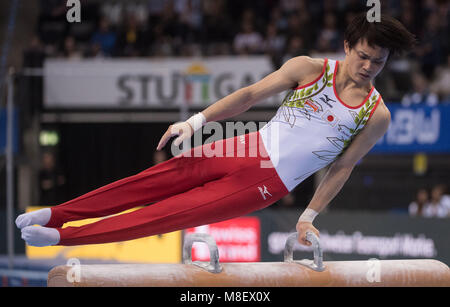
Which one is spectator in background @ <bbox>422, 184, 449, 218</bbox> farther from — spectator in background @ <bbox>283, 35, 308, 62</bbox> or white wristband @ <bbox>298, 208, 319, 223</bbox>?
white wristband @ <bbox>298, 208, 319, 223</bbox>

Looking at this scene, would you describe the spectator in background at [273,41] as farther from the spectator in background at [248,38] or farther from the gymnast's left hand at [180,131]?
the gymnast's left hand at [180,131]

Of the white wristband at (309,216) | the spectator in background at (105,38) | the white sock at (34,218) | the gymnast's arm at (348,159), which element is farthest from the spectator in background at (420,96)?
the white sock at (34,218)

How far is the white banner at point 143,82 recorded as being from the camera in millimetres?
9633

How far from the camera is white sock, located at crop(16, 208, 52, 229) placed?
131 inches

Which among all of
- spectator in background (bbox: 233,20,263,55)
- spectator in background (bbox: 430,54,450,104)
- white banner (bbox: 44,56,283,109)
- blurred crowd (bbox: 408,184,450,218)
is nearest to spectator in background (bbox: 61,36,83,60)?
white banner (bbox: 44,56,283,109)

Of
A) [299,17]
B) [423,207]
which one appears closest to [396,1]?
[299,17]

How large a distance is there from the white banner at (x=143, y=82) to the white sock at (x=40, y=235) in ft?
20.5

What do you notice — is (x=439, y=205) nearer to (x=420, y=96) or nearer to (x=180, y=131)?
(x=420, y=96)

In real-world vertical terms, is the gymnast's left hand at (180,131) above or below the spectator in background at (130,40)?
below

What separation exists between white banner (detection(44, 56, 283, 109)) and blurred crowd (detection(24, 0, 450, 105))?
36cm

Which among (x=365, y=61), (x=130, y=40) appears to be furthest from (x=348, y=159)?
(x=130, y=40)

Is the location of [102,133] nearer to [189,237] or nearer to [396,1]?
[396,1]

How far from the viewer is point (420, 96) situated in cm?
913

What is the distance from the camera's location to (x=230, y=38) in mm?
11164
